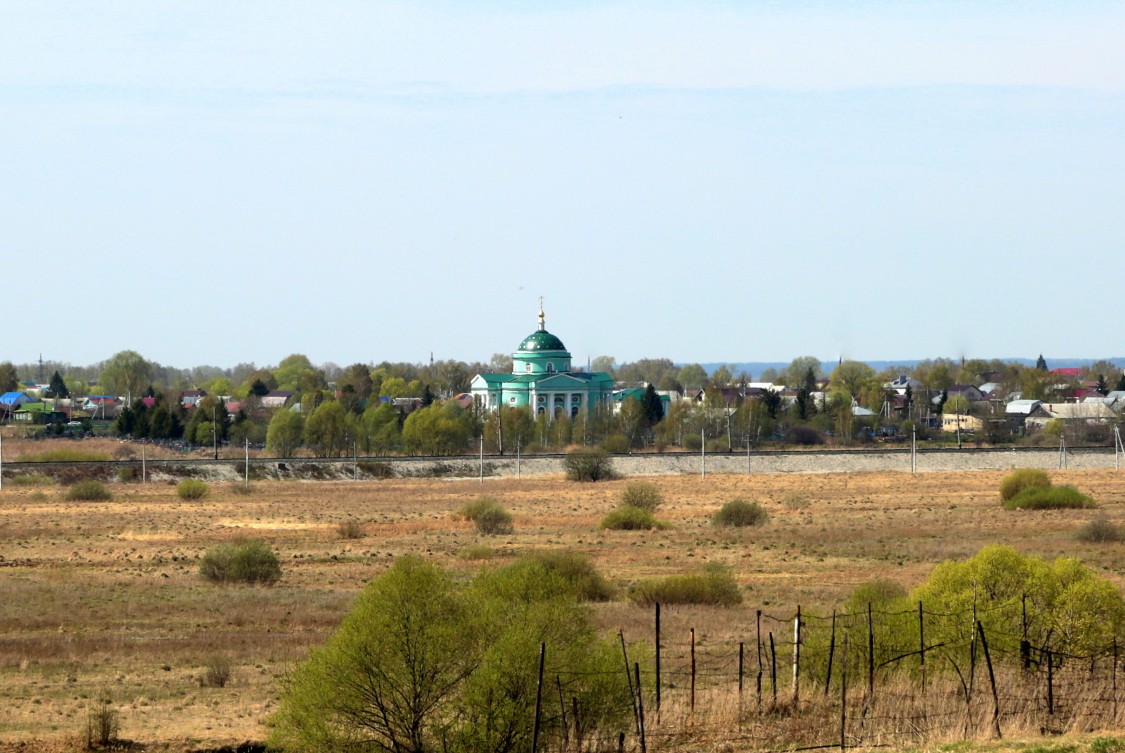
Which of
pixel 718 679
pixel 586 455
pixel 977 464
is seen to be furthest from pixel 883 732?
pixel 977 464

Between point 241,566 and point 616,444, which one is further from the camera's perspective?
point 616,444

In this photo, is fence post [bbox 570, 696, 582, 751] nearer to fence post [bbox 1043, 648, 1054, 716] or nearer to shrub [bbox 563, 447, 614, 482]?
fence post [bbox 1043, 648, 1054, 716]

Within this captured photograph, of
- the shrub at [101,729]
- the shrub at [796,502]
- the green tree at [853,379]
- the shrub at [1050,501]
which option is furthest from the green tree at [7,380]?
the shrub at [101,729]

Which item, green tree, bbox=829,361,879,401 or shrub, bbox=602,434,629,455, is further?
green tree, bbox=829,361,879,401

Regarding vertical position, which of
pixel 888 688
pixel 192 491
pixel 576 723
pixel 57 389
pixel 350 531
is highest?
pixel 57 389

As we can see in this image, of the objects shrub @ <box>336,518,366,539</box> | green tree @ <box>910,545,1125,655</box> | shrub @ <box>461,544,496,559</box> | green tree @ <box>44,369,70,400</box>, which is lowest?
shrub @ <box>336,518,366,539</box>

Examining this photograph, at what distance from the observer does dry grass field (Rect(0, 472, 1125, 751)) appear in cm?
2245

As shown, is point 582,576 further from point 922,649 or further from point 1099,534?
point 1099,534

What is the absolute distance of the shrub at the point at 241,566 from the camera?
36.2 m

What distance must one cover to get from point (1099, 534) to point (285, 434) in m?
73.3

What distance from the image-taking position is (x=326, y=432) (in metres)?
104

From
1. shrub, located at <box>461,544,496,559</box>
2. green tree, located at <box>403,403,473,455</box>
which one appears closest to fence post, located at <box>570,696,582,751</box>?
shrub, located at <box>461,544,496,559</box>

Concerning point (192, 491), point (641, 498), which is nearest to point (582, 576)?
point (641, 498)

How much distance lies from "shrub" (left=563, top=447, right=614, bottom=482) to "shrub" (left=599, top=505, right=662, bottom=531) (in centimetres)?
2891
